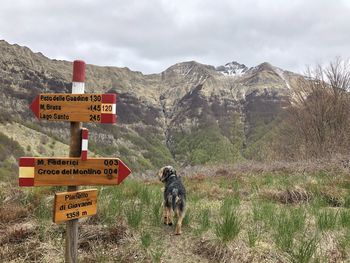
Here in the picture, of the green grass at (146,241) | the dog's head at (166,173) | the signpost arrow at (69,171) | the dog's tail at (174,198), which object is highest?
the signpost arrow at (69,171)

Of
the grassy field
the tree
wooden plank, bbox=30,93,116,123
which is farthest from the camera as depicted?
the tree

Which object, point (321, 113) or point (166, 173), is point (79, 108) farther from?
point (321, 113)

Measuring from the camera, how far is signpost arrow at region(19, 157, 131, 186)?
14.0ft

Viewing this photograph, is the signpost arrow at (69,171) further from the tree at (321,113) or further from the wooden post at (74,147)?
Result: the tree at (321,113)

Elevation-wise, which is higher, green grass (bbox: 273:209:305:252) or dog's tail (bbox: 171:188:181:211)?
dog's tail (bbox: 171:188:181:211)

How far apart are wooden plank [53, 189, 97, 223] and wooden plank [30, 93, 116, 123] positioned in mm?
816

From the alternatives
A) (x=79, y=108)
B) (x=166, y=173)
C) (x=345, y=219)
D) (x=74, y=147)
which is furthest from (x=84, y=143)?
(x=345, y=219)

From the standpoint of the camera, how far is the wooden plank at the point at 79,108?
4398 millimetres

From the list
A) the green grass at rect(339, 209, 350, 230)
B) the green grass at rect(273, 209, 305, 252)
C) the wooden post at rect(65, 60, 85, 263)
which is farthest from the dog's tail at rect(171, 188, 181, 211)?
the green grass at rect(339, 209, 350, 230)

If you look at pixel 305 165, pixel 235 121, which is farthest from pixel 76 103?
pixel 235 121

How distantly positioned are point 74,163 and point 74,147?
195mm

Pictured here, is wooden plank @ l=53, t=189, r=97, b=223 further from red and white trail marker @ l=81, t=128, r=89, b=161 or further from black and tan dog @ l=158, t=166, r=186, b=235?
black and tan dog @ l=158, t=166, r=186, b=235

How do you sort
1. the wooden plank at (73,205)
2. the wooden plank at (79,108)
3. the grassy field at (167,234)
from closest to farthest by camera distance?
the wooden plank at (73,205) < the wooden plank at (79,108) < the grassy field at (167,234)

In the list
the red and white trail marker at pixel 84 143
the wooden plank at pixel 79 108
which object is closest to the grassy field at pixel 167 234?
the red and white trail marker at pixel 84 143
